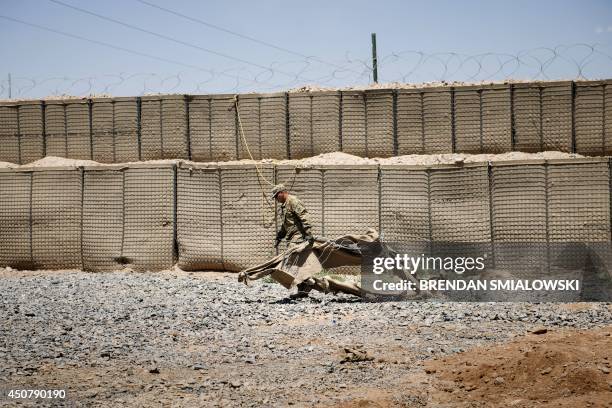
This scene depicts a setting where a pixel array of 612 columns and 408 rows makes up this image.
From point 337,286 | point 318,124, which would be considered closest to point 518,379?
point 337,286

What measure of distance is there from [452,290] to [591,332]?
296 centimetres

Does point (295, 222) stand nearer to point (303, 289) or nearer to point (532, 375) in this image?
point (303, 289)

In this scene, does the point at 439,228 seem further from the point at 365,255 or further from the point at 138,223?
the point at 138,223

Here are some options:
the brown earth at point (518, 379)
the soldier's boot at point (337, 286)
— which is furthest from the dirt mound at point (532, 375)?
the soldier's boot at point (337, 286)

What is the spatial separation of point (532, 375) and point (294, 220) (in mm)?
5600

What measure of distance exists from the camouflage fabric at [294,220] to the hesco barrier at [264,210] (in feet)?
4.78

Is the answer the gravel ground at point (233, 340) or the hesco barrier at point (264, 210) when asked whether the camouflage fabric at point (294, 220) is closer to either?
the gravel ground at point (233, 340)

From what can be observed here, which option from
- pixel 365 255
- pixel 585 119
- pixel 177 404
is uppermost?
pixel 585 119

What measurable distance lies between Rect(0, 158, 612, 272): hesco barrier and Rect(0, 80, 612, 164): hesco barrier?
99 centimetres

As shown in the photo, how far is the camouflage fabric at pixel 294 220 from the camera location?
424 inches

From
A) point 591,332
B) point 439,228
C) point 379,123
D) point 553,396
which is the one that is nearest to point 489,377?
point 553,396

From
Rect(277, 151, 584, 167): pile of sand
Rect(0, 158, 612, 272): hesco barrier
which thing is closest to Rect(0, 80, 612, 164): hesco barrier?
Rect(277, 151, 584, 167): pile of sand

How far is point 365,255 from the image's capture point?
9961 millimetres

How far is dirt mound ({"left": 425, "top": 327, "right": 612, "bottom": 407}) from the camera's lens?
5422mm
